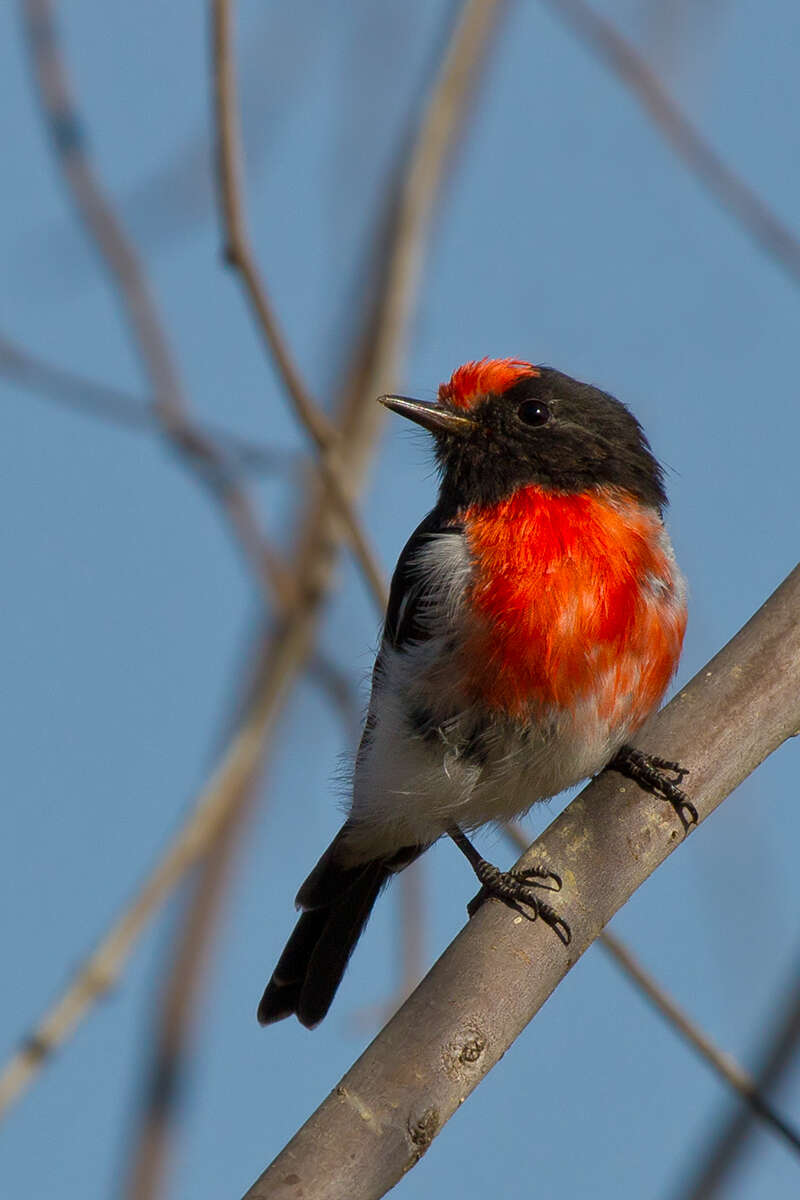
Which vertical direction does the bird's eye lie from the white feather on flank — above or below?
above

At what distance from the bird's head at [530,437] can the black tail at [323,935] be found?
1242 mm

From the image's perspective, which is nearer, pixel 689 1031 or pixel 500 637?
pixel 689 1031

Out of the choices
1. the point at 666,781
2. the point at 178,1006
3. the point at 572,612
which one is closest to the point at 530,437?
the point at 572,612

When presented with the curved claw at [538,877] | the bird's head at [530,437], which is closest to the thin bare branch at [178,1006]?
the bird's head at [530,437]

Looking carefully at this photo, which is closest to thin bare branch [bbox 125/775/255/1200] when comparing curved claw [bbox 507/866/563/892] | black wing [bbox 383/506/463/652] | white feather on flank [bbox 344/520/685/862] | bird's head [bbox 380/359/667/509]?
white feather on flank [bbox 344/520/685/862]

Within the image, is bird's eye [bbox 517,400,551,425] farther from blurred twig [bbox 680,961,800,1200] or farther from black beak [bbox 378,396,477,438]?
blurred twig [bbox 680,961,800,1200]

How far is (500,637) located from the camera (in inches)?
161

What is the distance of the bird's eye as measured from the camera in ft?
15.3

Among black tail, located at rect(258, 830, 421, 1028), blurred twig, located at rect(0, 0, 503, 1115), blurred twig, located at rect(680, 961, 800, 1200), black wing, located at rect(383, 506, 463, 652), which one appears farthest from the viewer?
black tail, located at rect(258, 830, 421, 1028)

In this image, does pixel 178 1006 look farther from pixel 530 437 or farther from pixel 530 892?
pixel 530 437

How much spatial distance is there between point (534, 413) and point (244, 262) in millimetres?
1296

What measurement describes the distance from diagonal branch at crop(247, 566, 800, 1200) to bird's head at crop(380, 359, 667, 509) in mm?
1215

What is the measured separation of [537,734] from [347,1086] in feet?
5.55

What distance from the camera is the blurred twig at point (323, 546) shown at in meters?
3.63
